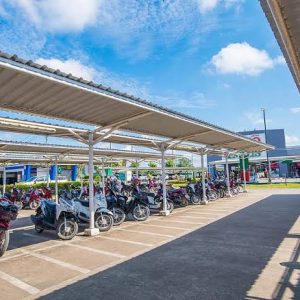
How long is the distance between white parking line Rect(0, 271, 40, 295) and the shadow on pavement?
344mm

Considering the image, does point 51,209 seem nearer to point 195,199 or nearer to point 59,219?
point 59,219

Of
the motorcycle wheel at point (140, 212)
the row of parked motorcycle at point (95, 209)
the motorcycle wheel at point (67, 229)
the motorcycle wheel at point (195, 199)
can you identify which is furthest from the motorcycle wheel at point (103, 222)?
the motorcycle wheel at point (195, 199)

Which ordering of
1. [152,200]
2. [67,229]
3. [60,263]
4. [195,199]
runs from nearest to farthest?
[60,263] → [67,229] → [152,200] → [195,199]

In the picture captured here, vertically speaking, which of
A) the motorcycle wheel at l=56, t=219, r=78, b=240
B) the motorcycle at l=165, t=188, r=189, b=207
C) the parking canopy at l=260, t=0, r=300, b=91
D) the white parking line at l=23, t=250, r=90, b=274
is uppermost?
the parking canopy at l=260, t=0, r=300, b=91

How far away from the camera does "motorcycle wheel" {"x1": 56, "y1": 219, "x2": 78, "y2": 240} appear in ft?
25.2

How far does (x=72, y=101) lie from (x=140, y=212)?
16.5 feet

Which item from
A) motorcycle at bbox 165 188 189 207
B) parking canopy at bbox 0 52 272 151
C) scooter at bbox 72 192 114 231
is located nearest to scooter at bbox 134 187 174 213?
motorcycle at bbox 165 188 189 207

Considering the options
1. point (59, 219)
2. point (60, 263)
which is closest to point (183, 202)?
point (59, 219)

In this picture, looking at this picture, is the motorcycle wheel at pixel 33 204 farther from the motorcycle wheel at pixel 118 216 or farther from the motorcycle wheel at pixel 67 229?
the motorcycle wheel at pixel 67 229

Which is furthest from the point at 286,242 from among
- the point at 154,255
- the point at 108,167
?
the point at 108,167

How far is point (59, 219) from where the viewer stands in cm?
782

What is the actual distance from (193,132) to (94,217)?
15.7 ft

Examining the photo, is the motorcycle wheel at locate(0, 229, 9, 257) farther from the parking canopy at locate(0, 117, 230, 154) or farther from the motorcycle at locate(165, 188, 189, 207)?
the motorcycle at locate(165, 188, 189, 207)

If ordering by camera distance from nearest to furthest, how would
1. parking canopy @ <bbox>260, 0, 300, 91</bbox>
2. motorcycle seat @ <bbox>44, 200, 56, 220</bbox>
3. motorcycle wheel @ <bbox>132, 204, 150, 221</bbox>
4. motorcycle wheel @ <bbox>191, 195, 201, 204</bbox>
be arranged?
1. parking canopy @ <bbox>260, 0, 300, 91</bbox>
2. motorcycle seat @ <bbox>44, 200, 56, 220</bbox>
3. motorcycle wheel @ <bbox>132, 204, 150, 221</bbox>
4. motorcycle wheel @ <bbox>191, 195, 201, 204</bbox>
